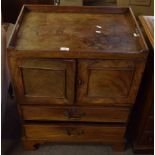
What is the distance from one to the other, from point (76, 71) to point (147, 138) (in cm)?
58

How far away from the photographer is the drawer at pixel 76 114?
1104 mm

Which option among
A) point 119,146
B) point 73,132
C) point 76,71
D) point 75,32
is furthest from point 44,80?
point 119,146

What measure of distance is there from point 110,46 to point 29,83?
36 centimetres

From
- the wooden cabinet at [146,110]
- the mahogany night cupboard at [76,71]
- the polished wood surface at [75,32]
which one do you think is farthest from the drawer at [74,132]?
the polished wood surface at [75,32]

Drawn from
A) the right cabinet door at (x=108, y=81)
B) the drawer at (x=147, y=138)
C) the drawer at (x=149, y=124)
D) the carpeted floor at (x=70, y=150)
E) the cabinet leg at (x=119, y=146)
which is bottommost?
the carpeted floor at (x=70, y=150)

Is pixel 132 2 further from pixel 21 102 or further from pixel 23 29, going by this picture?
pixel 21 102

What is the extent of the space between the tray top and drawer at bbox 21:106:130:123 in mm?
310

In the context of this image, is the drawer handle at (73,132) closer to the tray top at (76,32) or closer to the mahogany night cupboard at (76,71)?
the mahogany night cupboard at (76,71)

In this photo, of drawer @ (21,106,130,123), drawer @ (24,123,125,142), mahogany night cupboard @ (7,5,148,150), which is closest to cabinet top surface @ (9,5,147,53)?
mahogany night cupboard @ (7,5,148,150)

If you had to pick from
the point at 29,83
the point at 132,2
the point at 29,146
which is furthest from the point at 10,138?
the point at 132,2

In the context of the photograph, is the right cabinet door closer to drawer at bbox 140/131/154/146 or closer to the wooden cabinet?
the wooden cabinet

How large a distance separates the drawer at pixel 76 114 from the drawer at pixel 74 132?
0.05 meters

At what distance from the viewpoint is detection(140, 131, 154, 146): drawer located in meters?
1.21

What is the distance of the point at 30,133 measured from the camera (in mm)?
1222
